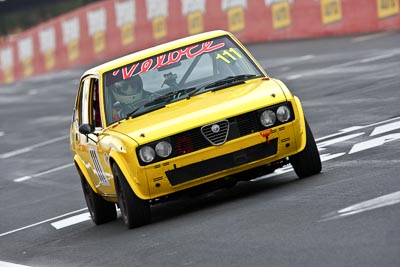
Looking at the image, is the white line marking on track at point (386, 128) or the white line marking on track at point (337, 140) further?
the white line marking on track at point (337, 140)

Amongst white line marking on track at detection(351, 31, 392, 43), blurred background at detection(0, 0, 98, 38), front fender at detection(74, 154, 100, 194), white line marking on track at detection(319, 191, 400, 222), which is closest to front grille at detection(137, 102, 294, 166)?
white line marking on track at detection(319, 191, 400, 222)

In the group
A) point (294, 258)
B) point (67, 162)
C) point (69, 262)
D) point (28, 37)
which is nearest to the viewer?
point (294, 258)

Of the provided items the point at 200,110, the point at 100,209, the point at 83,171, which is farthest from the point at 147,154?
the point at 83,171

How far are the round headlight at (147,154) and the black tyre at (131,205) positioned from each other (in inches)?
11.0

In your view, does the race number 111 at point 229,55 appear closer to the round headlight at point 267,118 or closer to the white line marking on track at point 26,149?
the round headlight at point 267,118

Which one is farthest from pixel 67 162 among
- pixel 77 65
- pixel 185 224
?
pixel 77 65

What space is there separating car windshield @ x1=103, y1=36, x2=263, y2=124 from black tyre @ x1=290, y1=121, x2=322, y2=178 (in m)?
0.95

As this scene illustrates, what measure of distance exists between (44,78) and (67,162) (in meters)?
23.3

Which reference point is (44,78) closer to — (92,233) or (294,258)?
(92,233)

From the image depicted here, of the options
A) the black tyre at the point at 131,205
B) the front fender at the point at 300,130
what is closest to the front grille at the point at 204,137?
the black tyre at the point at 131,205

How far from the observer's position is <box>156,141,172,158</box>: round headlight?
34.6ft

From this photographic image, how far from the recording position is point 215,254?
8.46m

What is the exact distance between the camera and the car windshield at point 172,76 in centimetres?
1155

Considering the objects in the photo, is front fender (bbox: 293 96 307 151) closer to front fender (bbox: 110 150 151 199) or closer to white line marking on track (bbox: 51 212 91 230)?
front fender (bbox: 110 150 151 199)
